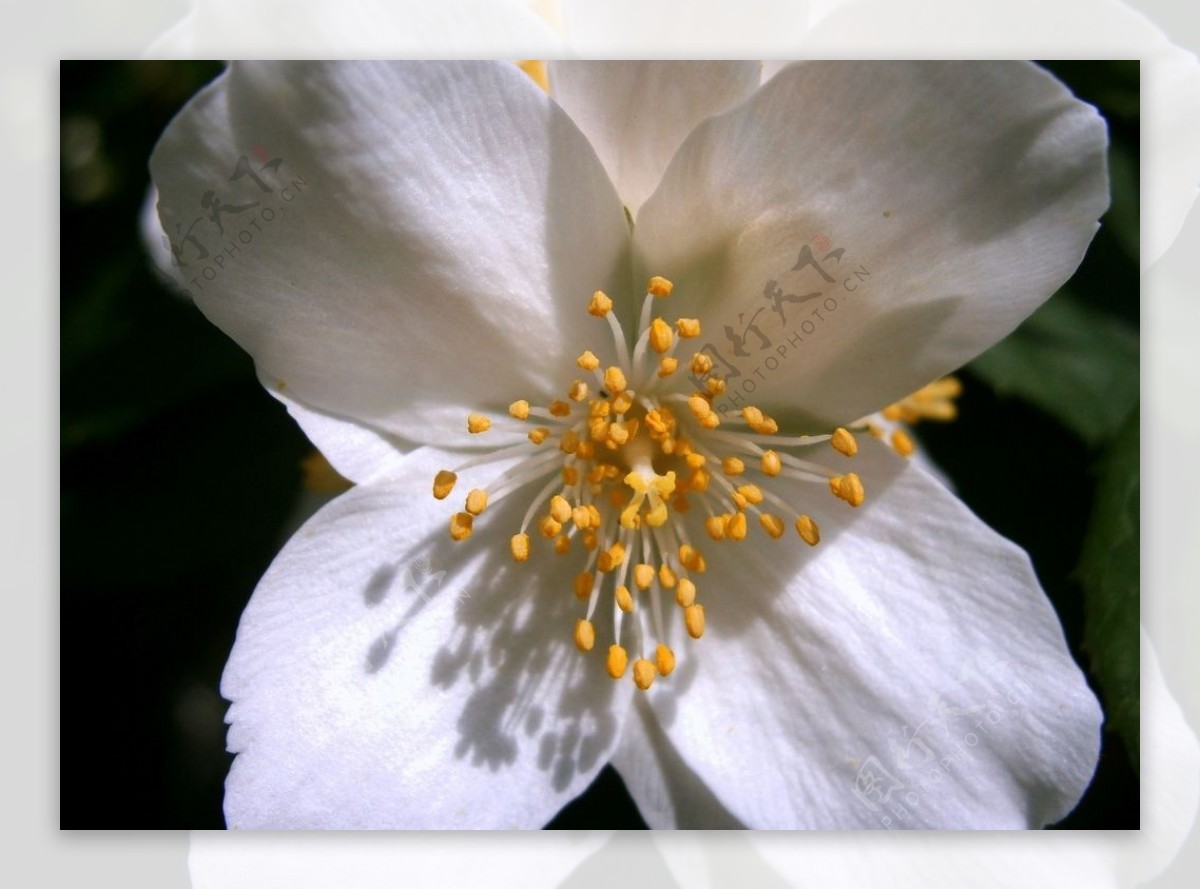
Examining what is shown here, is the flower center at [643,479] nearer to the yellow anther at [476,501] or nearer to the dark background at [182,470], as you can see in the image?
the yellow anther at [476,501]

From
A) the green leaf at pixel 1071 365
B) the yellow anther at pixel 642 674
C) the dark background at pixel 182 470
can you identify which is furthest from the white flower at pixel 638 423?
the green leaf at pixel 1071 365

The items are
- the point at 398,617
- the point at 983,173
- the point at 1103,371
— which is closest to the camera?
the point at 983,173

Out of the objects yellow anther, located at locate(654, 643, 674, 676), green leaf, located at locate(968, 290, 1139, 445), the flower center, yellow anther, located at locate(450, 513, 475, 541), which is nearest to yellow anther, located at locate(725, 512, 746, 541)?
the flower center

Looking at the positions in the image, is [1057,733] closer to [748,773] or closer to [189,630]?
[748,773]

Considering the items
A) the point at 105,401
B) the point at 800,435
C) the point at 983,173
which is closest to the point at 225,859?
the point at 105,401

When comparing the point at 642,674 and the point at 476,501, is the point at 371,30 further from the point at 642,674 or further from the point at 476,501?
the point at 642,674

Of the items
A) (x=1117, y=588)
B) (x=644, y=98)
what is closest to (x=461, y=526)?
(x=644, y=98)
